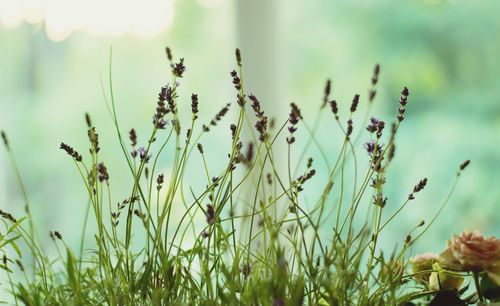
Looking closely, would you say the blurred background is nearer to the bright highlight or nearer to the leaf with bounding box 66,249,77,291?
the bright highlight

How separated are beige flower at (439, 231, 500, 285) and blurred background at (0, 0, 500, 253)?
141cm

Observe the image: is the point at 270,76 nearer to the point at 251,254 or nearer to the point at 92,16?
the point at 92,16

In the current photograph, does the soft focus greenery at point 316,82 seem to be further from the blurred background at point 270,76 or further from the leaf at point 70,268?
the leaf at point 70,268

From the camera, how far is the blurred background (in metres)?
2.26

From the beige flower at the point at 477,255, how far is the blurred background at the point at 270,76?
55.6 inches

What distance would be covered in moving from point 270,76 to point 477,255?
4.79 ft

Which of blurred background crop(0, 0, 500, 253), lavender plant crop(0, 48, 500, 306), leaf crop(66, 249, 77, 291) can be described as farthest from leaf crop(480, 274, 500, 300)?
blurred background crop(0, 0, 500, 253)

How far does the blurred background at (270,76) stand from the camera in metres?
2.26

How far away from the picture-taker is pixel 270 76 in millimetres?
2250

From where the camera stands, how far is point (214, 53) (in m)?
2.36

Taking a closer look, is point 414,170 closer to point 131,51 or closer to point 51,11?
point 131,51

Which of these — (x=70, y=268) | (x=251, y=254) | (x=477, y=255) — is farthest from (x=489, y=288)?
(x=70, y=268)

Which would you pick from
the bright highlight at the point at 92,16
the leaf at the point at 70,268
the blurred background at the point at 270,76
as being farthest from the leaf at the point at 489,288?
the bright highlight at the point at 92,16

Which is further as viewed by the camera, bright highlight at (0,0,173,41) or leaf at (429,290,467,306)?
bright highlight at (0,0,173,41)
